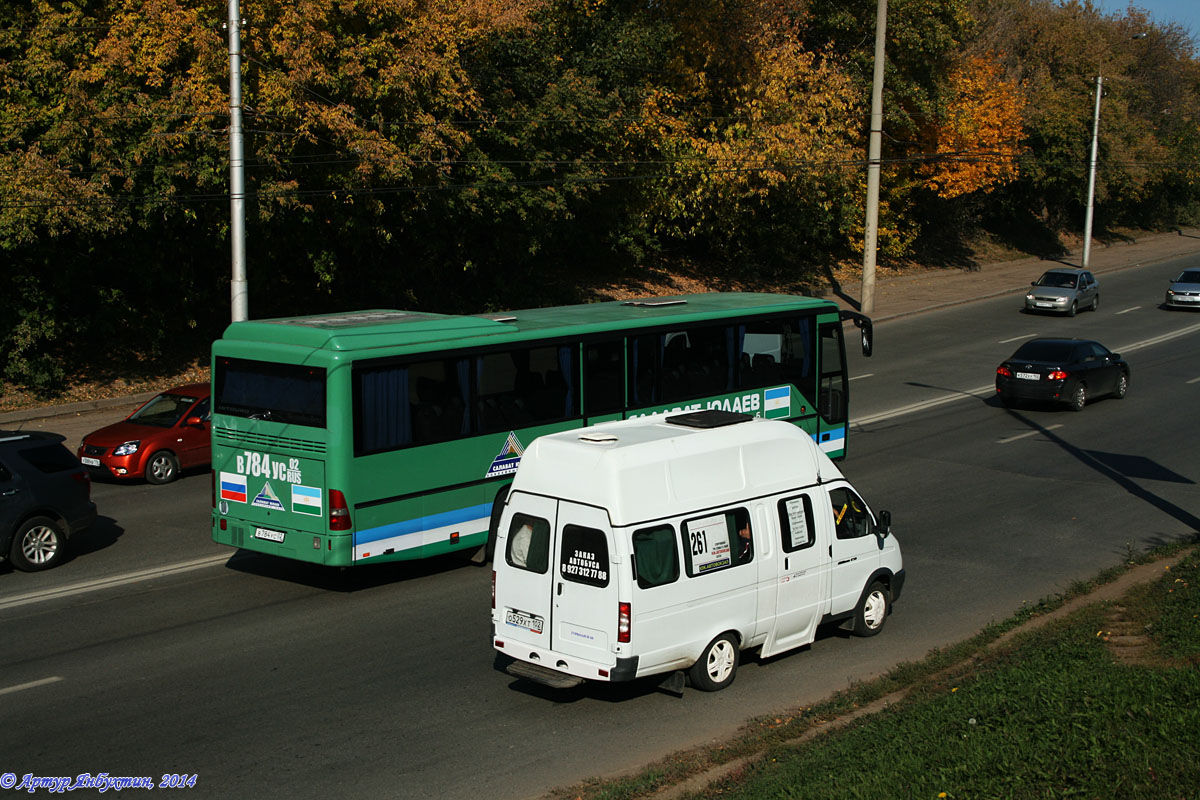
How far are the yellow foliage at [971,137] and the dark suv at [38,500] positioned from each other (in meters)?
39.7

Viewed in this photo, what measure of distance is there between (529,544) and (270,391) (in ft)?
15.3

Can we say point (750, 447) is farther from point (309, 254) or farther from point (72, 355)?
point (72, 355)

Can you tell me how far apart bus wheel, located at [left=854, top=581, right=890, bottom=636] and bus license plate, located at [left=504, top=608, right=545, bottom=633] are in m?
3.50

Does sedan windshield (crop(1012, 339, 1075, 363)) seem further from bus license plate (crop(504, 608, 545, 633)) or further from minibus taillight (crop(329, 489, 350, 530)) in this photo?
bus license plate (crop(504, 608, 545, 633))

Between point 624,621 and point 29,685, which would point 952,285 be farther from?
point 29,685

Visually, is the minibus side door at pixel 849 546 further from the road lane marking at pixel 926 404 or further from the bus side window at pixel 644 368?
the road lane marking at pixel 926 404

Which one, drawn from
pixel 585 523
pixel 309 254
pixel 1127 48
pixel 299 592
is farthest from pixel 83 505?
pixel 1127 48

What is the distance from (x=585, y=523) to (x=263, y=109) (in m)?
17.7

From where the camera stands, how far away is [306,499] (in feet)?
Answer: 40.6

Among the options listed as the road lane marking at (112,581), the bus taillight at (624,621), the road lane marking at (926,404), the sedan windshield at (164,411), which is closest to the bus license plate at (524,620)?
the bus taillight at (624,621)

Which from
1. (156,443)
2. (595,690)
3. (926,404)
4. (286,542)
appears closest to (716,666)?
(595,690)

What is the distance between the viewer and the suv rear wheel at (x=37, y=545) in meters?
13.7

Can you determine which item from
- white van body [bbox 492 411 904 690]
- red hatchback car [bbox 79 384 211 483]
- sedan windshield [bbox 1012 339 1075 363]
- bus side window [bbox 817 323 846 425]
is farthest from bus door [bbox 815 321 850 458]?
red hatchback car [bbox 79 384 211 483]

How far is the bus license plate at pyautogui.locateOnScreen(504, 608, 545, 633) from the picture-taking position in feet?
30.9
